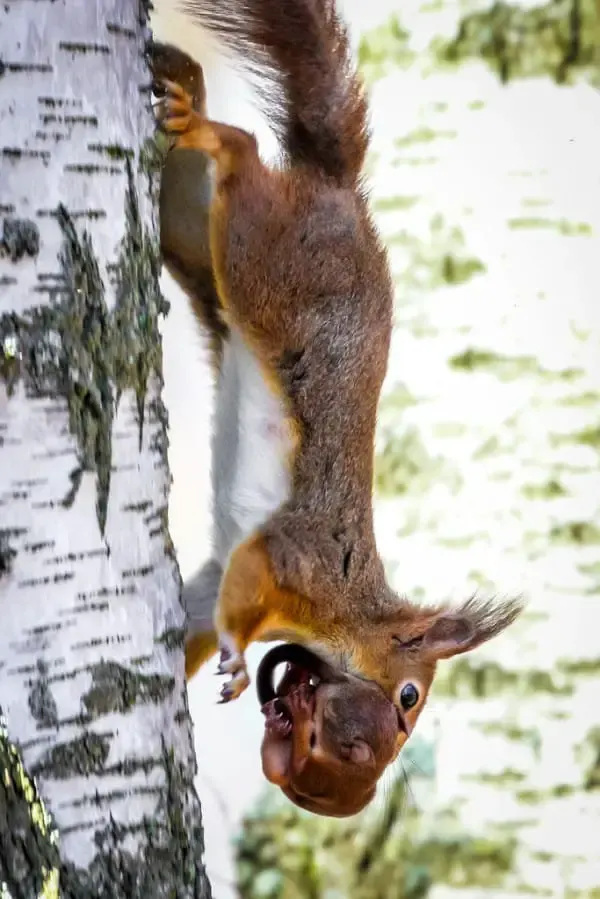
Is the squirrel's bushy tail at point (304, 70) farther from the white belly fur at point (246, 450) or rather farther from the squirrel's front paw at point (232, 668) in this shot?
the squirrel's front paw at point (232, 668)

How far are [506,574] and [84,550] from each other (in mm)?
964

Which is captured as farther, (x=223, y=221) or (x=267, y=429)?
(x=267, y=429)

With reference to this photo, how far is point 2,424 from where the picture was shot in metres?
0.80

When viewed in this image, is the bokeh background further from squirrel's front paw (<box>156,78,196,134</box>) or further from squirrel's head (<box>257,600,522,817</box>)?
squirrel's front paw (<box>156,78,196,134</box>)

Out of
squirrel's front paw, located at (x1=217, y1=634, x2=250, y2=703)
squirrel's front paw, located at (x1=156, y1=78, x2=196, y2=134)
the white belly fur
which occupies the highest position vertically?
squirrel's front paw, located at (x1=156, y1=78, x2=196, y2=134)

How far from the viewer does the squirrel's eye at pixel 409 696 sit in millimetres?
1301

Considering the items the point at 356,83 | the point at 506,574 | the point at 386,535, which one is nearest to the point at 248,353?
the point at 356,83

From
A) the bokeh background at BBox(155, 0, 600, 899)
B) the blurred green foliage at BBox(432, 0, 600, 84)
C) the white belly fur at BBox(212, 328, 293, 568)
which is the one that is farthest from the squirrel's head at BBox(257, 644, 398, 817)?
the blurred green foliage at BBox(432, 0, 600, 84)

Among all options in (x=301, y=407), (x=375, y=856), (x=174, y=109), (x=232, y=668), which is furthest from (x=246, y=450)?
(x=375, y=856)

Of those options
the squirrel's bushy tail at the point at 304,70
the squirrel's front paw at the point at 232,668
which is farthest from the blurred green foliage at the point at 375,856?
the squirrel's bushy tail at the point at 304,70

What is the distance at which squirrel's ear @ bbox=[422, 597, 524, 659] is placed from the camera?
1287mm

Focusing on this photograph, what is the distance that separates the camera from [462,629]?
128 cm

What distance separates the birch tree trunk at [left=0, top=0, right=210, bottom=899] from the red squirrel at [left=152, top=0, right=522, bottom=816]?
0.90 feet

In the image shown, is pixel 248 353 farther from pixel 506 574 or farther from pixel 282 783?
pixel 506 574
